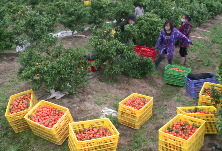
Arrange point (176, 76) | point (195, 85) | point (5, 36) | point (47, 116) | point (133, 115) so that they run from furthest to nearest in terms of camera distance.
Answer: point (5, 36)
point (176, 76)
point (195, 85)
point (133, 115)
point (47, 116)

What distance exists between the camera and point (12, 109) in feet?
18.1

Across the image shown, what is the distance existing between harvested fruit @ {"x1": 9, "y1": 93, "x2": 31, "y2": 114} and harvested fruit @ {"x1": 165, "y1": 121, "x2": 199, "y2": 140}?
11.3 ft

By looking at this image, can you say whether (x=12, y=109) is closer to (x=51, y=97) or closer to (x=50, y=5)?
(x=51, y=97)

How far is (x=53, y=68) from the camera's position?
5961 millimetres

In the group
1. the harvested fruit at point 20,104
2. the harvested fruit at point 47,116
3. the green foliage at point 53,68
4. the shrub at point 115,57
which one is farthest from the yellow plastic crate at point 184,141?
the harvested fruit at point 20,104

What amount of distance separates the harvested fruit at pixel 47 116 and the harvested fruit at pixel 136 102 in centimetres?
170

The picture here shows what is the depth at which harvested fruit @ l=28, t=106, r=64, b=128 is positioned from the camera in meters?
5.03

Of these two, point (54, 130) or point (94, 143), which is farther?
point (54, 130)

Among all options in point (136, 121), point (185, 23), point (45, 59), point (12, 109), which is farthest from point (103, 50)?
point (185, 23)

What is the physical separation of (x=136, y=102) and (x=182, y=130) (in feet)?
4.58

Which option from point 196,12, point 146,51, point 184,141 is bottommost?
point 184,141

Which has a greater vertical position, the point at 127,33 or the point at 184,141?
the point at 127,33

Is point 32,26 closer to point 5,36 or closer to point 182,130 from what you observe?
point 5,36

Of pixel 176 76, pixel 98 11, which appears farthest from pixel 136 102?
pixel 98 11
